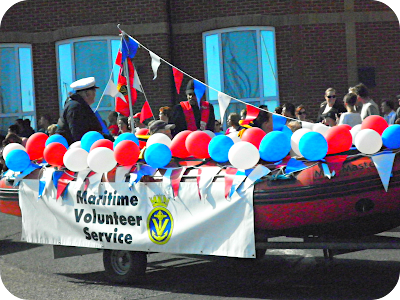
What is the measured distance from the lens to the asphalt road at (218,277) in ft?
18.8

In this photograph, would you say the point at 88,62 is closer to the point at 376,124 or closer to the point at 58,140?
the point at 58,140

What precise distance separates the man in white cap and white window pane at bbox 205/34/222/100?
833cm

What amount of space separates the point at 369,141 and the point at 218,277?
7.03ft

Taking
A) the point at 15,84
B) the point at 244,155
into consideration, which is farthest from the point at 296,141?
the point at 15,84

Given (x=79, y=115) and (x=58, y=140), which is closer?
(x=58, y=140)

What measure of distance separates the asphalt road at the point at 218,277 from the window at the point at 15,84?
357 inches

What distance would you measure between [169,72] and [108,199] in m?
9.30

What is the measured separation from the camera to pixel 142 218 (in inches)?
238

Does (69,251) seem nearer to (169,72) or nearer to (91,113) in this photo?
(91,113)

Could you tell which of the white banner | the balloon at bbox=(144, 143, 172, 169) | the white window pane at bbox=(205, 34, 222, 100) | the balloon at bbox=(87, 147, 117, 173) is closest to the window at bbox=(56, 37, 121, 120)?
the white window pane at bbox=(205, 34, 222, 100)

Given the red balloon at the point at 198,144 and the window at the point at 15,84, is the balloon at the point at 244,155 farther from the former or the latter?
the window at the point at 15,84

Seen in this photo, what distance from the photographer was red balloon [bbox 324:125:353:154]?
215 inches

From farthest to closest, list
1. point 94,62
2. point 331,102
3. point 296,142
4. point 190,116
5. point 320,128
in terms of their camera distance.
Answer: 1. point 94,62
2. point 331,102
3. point 190,116
4. point 320,128
5. point 296,142

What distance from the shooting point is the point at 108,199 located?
20.5 feet
